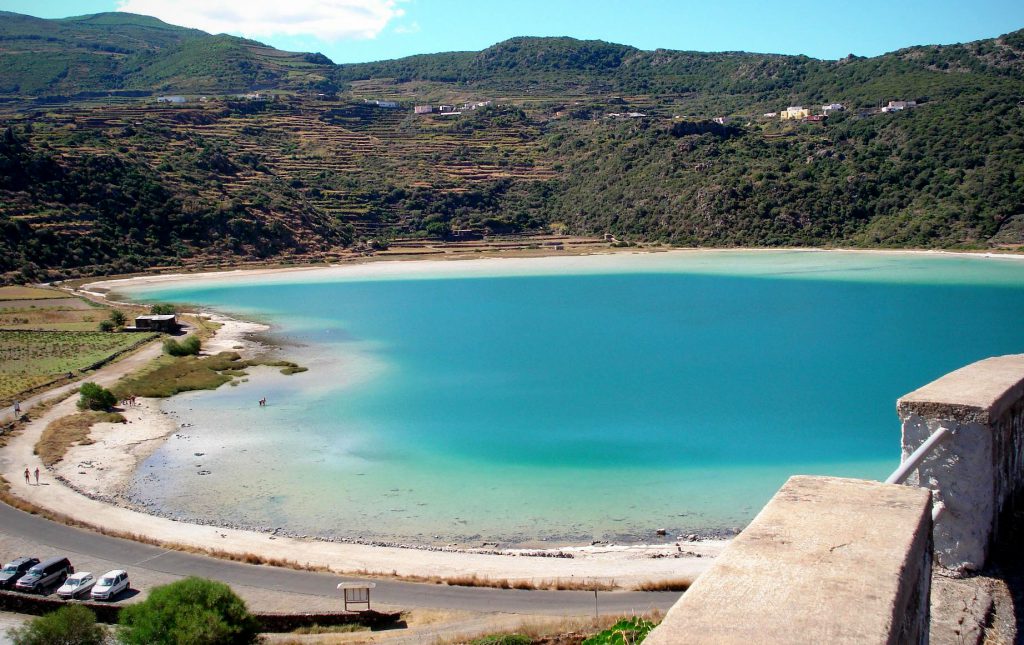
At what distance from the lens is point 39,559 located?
1605cm

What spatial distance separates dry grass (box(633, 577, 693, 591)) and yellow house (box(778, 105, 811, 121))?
348ft

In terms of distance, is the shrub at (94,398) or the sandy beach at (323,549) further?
the shrub at (94,398)

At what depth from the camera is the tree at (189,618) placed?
1134 centimetres

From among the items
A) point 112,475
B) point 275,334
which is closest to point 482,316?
point 275,334

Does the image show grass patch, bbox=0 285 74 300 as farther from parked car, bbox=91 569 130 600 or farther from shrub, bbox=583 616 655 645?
shrub, bbox=583 616 655 645

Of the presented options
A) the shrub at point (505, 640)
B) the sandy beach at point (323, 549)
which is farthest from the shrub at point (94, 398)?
the shrub at point (505, 640)

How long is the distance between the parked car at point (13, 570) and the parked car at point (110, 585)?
1.53 metres

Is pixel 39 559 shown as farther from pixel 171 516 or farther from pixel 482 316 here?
pixel 482 316

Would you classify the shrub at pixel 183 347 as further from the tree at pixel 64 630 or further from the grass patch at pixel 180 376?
the tree at pixel 64 630

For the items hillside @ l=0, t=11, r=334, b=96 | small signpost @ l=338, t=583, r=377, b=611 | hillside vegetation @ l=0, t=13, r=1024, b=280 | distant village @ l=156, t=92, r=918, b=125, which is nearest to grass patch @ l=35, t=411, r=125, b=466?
small signpost @ l=338, t=583, r=377, b=611

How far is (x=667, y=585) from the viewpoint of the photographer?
14125 millimetres

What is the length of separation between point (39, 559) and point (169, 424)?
12.9 metres

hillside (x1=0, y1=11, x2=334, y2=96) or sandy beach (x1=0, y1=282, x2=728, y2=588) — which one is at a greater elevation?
hillside (x1=0, y1=11, x2=334, y2=96)

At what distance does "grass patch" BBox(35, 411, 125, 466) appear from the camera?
24.2 m
